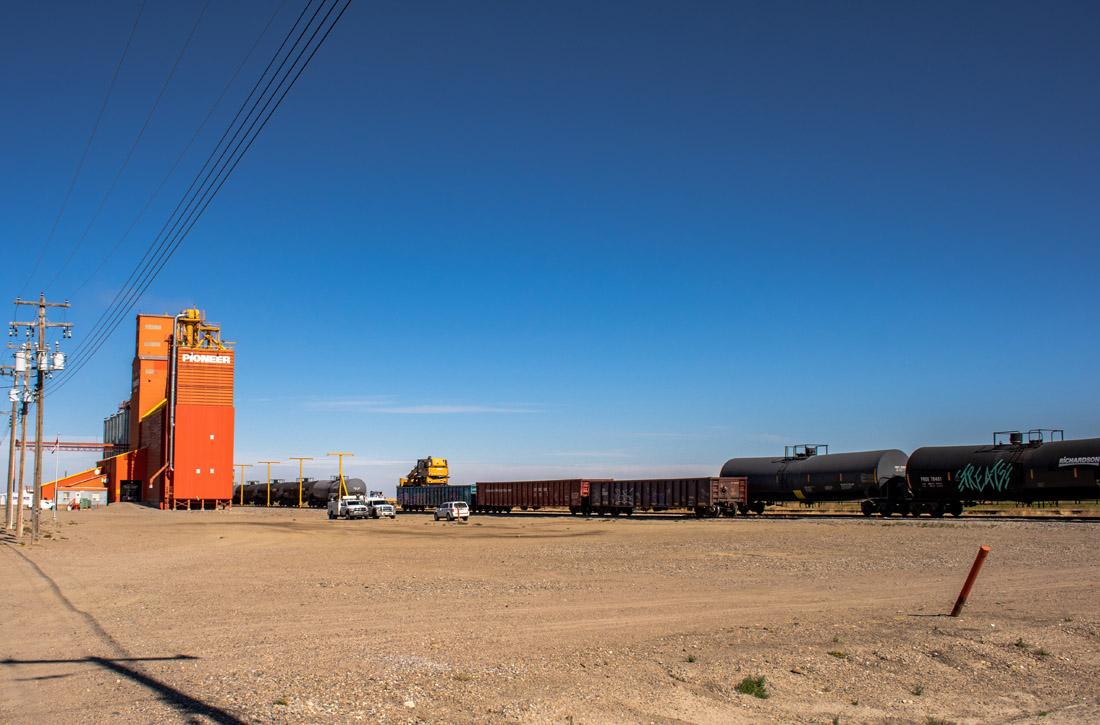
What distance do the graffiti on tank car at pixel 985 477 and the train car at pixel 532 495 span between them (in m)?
30.3

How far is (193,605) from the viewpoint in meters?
14.6

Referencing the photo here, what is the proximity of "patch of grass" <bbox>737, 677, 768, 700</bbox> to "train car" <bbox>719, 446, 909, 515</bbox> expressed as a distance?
41830 millimetres

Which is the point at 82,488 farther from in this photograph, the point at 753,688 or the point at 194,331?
the point at 753,688

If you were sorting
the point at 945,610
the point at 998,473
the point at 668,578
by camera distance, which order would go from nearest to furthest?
the point at 945,610 < the point at 668,578 < the point at 998,473

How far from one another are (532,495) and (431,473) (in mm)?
14519

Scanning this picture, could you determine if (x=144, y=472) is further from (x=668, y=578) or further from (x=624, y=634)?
(x=624, y=634)

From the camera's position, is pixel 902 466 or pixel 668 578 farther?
pixel 902 466

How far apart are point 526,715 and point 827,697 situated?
334 centimetres

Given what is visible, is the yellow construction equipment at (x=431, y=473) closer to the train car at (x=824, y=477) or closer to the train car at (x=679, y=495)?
the train car at (x=679, y=495)

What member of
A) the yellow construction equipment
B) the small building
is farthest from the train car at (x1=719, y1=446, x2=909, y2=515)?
the small building

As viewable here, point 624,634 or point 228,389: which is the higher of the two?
point 228,389

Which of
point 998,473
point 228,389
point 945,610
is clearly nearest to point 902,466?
point 998,473

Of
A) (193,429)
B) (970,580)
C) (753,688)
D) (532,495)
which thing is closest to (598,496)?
(532,495)

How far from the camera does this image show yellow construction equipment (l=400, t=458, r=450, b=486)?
80.9 metres
